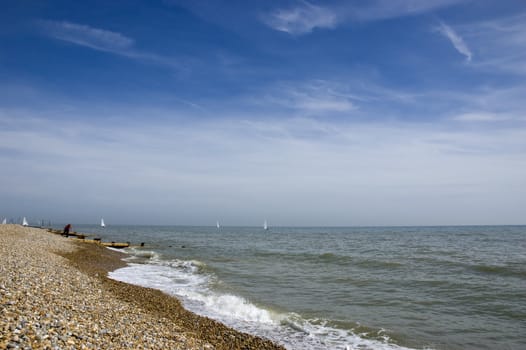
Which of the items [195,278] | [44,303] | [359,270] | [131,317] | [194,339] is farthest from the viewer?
[359,270]

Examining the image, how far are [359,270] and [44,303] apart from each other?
20323 mm

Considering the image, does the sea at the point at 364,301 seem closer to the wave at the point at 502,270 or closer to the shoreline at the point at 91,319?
the wave at the point at 502,270

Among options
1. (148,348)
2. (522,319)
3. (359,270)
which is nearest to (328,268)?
(359,270)

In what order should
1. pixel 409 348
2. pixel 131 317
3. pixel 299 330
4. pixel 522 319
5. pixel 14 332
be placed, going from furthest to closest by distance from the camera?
pixel 522 319, pixel 299 330, pixel 409 348, pixel 131 317, pixel 14 332

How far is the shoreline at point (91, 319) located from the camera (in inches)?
249

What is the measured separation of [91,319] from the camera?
805cm

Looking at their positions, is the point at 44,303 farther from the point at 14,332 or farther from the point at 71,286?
the point at 71,286

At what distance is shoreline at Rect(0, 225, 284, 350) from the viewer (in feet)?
20.8

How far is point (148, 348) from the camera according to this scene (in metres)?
7.12

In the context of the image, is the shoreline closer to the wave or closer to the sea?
the sea

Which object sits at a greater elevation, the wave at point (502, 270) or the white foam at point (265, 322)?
the wave at point (502, 270)

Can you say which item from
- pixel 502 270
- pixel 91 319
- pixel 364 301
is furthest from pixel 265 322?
pixel 502 270

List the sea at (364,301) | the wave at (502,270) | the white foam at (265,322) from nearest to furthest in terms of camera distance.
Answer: the white foam at (265,322) < the sea at (364,301) < the wave at (502,270)

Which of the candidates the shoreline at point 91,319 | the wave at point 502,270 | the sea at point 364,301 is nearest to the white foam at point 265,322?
the sea at point 364,301
